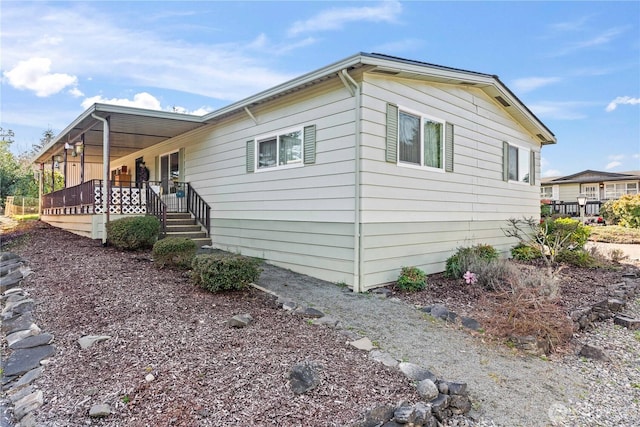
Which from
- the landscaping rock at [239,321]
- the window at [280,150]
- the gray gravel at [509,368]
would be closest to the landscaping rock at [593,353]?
the gray gravel at [509,368]

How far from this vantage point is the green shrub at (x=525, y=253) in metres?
10.3

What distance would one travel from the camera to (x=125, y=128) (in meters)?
10.5

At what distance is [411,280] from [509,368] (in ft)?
8.95

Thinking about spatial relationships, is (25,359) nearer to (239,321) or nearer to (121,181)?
(239,321)

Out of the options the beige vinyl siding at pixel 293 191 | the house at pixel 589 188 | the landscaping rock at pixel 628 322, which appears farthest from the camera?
the house at pixel 589 188

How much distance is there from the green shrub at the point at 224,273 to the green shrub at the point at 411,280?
2.60 meters

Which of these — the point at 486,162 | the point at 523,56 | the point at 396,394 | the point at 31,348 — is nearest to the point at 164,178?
the point at 31,348

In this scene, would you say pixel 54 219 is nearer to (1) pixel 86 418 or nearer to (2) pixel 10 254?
(2) pixel 10 254

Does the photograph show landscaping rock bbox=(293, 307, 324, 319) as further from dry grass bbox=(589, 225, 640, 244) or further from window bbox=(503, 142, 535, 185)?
dry grass bbox=(589, 225, 640, 244)

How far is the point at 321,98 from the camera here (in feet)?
22.8

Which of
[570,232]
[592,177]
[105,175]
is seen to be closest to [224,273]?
[105,175]

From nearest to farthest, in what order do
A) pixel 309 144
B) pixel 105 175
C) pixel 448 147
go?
pixel 309 144
pixel 448 147
pixel 105 175

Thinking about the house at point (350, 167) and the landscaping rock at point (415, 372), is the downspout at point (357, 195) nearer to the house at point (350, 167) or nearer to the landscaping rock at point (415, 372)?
the house at point (350, 167)

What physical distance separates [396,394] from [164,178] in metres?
12.0
